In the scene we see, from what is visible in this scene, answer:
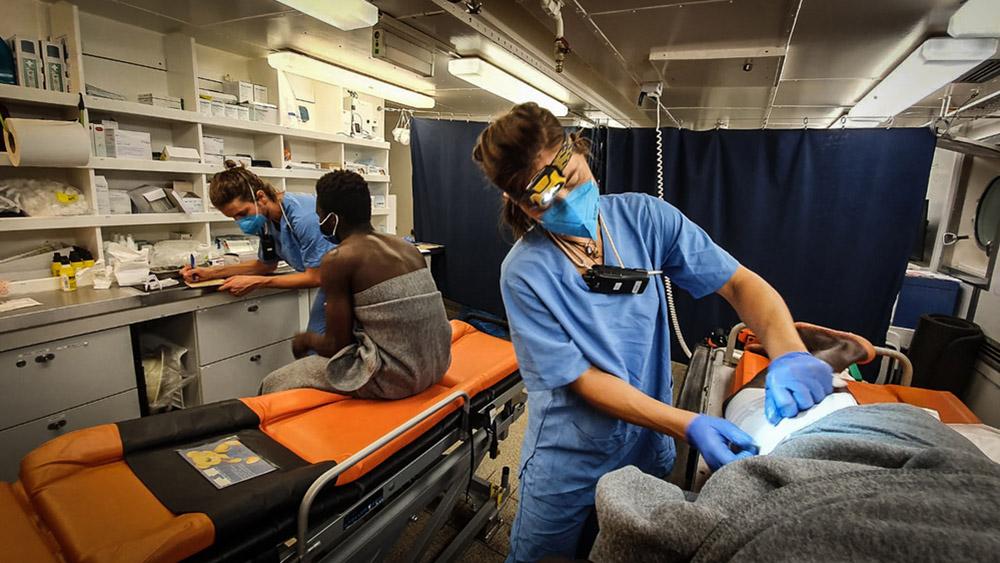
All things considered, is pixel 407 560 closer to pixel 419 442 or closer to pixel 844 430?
pixel 419 442

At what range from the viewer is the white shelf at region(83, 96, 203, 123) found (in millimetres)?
2398

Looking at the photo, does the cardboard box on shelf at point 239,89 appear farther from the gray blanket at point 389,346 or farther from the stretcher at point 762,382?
the stretcher at point 762,382

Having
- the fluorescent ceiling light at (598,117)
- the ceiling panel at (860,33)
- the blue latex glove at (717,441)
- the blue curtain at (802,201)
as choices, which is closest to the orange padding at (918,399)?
the blue latex glove at (717,441)

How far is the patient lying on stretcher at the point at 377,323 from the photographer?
64.8 inches

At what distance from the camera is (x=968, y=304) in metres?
3.40

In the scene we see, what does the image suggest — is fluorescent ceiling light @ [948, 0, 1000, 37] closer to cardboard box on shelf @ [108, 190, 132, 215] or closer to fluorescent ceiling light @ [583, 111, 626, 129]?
fluorescent ceiling light @ [583, 111, 626, 129]

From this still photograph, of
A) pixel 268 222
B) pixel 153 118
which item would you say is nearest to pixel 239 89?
pixel 153 118

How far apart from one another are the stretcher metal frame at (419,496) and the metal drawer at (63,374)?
1508 mm

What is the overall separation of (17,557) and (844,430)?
1.50 m

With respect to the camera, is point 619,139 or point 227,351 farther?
point 619,139

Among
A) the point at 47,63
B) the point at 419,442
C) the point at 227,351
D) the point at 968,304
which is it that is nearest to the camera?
the point at 419,442

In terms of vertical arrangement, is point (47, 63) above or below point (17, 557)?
above

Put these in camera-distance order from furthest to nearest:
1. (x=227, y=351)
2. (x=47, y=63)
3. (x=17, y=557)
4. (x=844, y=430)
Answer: (x=227, y=351), (x=47, y=63), (x=17, y=557), (x=844, y=430)

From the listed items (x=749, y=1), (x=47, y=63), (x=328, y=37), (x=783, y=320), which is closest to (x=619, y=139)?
(x=749, y=1)
